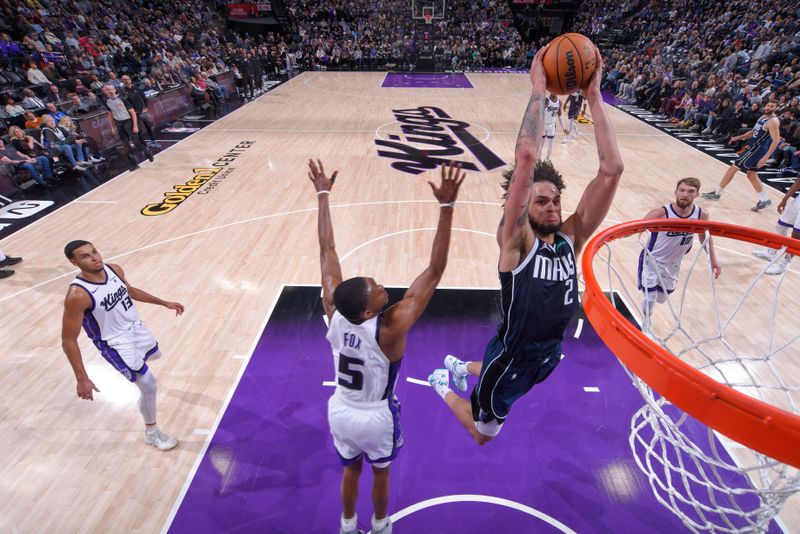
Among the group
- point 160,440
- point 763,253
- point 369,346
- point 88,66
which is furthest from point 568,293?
point 88,66

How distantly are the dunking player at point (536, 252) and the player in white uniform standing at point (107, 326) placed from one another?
254 cm

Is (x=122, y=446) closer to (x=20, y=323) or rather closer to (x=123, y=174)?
(x=20, y=323)

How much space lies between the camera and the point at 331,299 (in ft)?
8.18

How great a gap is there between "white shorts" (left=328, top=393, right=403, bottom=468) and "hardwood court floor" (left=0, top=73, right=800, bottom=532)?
1652mm

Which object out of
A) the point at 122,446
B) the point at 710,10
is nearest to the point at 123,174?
the point at 122,446

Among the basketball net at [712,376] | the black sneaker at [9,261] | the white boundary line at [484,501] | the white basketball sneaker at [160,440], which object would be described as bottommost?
the black sneaker at [9,261]

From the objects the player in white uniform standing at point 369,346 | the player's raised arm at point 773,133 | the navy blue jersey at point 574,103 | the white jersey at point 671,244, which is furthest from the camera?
the navy blue jersey at point 574,103

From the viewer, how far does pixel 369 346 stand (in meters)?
2.33

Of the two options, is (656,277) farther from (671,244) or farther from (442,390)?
(442,390)

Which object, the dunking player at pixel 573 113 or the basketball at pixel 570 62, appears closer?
the basketball at pixel 570 62

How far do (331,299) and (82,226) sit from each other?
682 centimetres

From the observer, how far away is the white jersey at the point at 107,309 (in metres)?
3.06

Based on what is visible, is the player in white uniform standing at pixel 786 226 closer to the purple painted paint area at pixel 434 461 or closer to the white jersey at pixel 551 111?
the purple painted paint area at pixel 434 461

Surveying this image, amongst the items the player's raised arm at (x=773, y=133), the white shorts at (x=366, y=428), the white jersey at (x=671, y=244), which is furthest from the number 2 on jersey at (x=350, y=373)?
the player's raised arm at (x=773, y=133)
